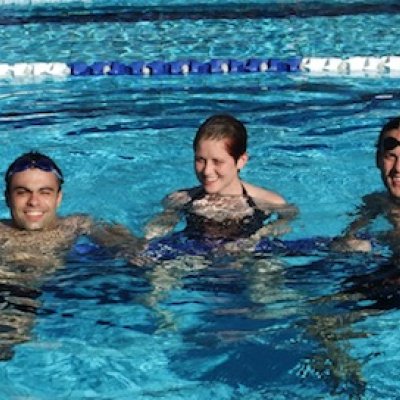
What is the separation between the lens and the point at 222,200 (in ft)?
18.9

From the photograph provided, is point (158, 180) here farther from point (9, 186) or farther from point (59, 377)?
point (59, 377)

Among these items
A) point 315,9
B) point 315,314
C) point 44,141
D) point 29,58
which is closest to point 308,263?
point 315,314

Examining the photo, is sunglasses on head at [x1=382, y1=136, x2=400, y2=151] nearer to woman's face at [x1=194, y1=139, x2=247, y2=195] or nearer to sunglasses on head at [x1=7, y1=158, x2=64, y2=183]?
woman's face at [x1=194, y1=139, x2=247, y2=195]

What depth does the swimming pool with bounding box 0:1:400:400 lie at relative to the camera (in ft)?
Answer: 13.9

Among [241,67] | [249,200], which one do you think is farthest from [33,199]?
[241,67]

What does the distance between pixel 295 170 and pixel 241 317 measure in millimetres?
2887

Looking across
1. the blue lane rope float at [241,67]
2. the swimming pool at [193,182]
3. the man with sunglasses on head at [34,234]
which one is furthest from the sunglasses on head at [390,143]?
the blue lane rope float at [241,67]

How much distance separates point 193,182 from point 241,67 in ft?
10.7

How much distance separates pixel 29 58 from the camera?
445 inches

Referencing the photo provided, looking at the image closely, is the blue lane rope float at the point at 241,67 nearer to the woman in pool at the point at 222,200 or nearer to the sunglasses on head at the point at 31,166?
the woman in pool at the point at 222,200

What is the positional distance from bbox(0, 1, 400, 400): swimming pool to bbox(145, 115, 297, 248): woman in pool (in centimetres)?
21

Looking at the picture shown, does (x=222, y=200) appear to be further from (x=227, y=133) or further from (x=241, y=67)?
(x=241, y=67)

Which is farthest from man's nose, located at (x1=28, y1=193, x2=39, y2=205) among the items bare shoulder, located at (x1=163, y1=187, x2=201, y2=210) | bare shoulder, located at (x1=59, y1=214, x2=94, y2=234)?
bare shoulder, located at (x1=163, y1=187, x2=201, y2=210)

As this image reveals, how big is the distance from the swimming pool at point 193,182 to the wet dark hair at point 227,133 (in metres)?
0.57
